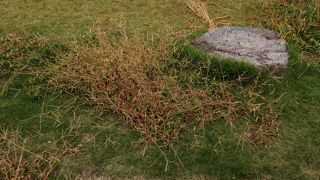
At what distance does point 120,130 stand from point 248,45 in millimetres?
1653

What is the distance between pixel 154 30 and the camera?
5.21 metres

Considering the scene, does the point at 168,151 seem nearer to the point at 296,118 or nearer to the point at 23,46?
the point at 296,118

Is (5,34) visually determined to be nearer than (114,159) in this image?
No

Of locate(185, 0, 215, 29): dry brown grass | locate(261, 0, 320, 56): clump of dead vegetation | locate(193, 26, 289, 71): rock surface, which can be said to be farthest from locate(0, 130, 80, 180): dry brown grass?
locate(261, 0, 320, 56): clump of dead vegetation

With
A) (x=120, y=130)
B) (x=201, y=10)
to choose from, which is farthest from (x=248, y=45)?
(x=120, y=130)

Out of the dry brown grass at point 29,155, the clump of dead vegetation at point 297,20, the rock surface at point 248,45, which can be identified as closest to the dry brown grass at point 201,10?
the rock surface at point 248,45

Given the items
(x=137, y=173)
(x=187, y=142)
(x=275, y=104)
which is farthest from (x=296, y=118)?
(x=137, y=173)

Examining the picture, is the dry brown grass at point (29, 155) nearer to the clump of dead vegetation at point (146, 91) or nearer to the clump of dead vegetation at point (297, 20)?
the clump of dead vegetation at point (146, 91)

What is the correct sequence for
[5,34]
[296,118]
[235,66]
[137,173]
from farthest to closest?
[5,34] → [235,66] → [296,118] → [137,173]

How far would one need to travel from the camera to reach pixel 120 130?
3.78 meters

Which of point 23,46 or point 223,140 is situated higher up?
point 23,46

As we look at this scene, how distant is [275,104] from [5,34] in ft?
9.77

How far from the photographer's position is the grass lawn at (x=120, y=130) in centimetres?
339

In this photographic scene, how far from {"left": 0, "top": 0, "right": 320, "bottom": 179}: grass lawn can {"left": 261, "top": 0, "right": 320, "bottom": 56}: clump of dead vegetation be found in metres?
0.06
